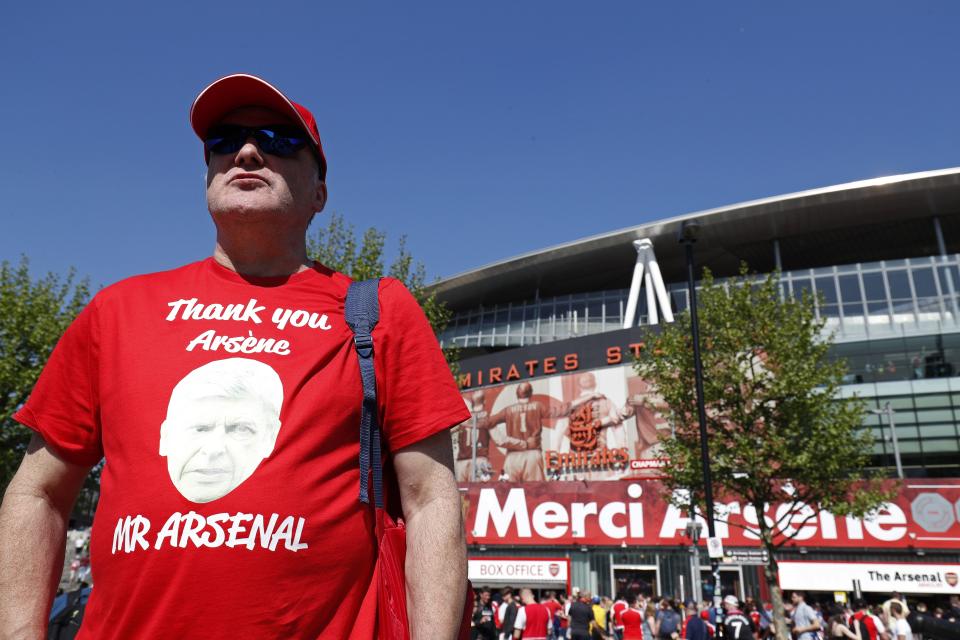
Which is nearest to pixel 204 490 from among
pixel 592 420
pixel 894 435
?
pixel 894 435

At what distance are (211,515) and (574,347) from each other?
42.9 m

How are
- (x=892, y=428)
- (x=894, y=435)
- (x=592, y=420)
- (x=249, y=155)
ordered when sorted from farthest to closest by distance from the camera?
(x=592, y=420) < (x=892, y=428) < (x=894, y=435) < (x=249, y=155)

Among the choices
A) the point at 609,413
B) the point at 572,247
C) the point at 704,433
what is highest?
the point at 572,247

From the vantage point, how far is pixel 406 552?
5.13 ft

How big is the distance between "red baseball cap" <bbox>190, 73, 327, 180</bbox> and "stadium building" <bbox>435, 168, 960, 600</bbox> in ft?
58.6

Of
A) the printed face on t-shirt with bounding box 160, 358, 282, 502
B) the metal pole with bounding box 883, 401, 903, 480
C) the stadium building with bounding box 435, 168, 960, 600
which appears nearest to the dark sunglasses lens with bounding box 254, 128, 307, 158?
the printed face on t-shirt with bounding box 160, 358, 282, 502

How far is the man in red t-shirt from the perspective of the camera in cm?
142

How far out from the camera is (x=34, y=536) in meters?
1.54

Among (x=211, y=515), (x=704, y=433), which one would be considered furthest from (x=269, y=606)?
(x=704, y=433)

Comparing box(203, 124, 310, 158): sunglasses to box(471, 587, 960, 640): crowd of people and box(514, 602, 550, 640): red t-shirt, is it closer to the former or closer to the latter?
box(471, 587, 960, 640): crowd of people

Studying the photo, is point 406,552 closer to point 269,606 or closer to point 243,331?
point 269,606

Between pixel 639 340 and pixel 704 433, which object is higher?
pixel 639 340

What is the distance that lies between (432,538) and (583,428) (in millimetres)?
40771

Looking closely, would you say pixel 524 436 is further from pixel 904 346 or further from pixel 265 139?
pixel 265 139
